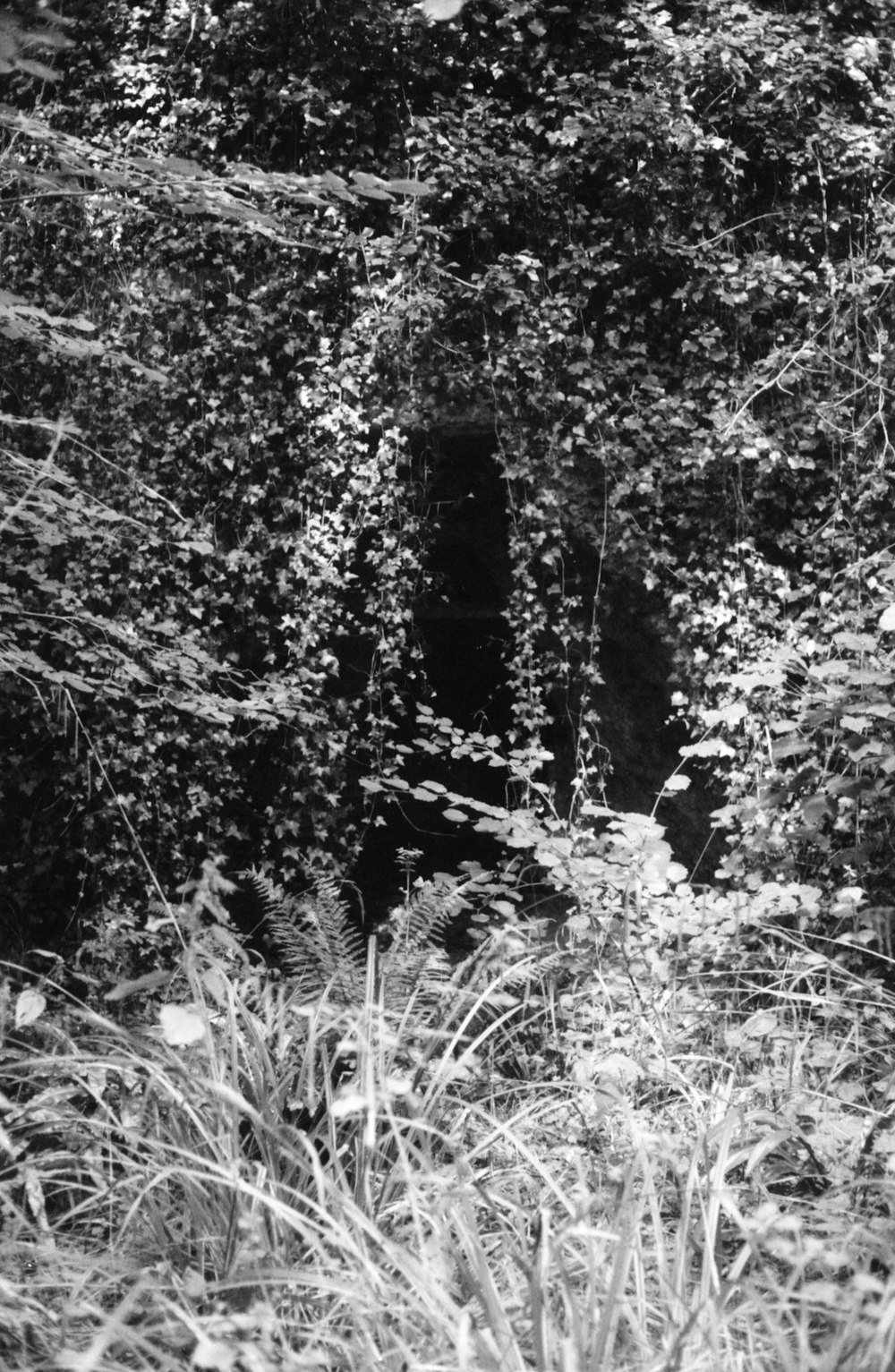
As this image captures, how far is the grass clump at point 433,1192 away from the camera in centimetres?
149

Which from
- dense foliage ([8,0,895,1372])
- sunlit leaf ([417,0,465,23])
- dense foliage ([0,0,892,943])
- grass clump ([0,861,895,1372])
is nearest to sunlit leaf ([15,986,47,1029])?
grass clump ([0,861,895,1372])

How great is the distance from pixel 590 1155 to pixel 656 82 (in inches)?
140

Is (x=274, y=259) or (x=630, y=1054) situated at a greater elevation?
(x=274, y=259)

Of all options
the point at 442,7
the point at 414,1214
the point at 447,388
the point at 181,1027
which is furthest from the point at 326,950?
the point at 447,388

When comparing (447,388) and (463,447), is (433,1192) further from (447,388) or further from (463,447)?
(463,447)

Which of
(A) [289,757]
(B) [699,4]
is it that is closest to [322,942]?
(A) [289,757]

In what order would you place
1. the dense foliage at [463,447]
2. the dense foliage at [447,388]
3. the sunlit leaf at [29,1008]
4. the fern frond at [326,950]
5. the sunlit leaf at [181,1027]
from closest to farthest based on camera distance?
the sunlit leaf at [181,1027] < the sunlit leaf at [29,1008] < the fern frond at [326,950] < the dense foliage at [463,447] < the dense foliage at [447,388]

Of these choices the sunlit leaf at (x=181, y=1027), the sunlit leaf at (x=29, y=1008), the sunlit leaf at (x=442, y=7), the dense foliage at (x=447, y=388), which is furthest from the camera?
the dense foliage at (x=447, y=388)

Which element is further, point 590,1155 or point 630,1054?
point 630,1054

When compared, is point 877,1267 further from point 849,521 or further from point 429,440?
point 429,440

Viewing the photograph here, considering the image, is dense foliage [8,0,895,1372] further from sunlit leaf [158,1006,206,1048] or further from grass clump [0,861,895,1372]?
sunlit leaf [158,1006,206,1048]

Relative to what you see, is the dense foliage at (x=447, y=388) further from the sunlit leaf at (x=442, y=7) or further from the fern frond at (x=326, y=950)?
the sunlit leaf at (x=442, y=7)

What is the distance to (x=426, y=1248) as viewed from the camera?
1.65 metres

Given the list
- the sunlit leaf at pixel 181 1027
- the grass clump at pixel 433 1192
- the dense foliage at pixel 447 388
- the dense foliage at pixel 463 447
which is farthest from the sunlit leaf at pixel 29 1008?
the dense foliage at pixel 447 388
